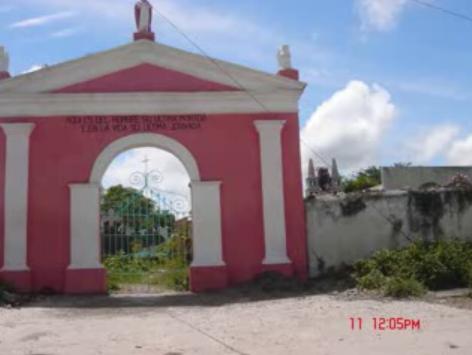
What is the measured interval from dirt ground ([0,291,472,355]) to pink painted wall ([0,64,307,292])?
129 centimetres

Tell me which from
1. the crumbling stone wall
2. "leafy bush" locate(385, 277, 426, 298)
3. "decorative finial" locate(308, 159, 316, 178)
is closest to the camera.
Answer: "leafy bush" locate(385, 277, 426, 298)

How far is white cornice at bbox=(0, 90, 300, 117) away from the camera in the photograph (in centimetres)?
1245

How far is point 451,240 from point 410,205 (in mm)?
1006

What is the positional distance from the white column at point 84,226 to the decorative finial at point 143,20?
3.17 meters

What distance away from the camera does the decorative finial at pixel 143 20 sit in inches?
517

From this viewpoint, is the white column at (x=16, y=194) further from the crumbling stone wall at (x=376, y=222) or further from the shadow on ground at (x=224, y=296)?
the crumbling stone wall at (x=376, y=222)

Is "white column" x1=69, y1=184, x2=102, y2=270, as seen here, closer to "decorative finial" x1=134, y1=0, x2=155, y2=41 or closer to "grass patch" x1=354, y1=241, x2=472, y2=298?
"decorative finial" x1=134, y1=0, x2=155, y2=41

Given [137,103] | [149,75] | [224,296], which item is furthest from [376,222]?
[149,75]

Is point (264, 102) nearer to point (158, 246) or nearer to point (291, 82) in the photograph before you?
point (291, 82)

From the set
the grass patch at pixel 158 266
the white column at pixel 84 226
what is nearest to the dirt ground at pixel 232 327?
the white column at pixel 84 226

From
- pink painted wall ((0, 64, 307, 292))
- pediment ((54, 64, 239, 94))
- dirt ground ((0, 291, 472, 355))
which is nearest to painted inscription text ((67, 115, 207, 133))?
pink painted wall ((0, 64, 307, 292))

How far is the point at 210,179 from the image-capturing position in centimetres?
1254

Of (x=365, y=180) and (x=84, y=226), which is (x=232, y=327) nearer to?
(x=84, y=226)
